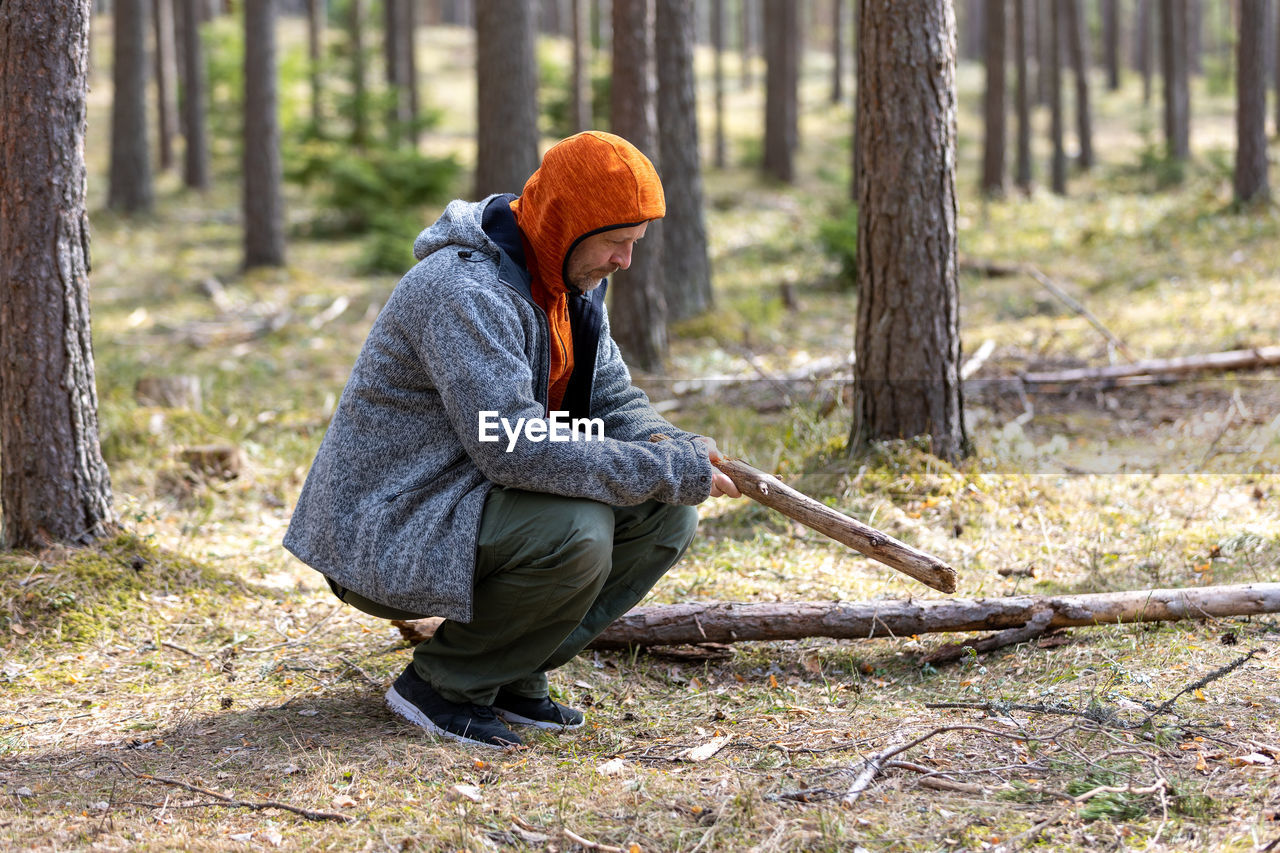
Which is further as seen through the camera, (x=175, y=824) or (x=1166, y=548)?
(x=1166, y=548)

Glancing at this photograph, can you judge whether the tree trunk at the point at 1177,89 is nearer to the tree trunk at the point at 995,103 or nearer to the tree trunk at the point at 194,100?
the tree trunk at the point at 995,103

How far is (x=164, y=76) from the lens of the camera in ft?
66.7

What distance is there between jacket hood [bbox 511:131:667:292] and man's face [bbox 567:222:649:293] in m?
0.03

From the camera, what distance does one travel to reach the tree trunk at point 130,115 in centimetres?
1597

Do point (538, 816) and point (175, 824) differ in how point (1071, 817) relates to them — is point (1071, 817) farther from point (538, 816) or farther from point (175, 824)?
point (175, 824)

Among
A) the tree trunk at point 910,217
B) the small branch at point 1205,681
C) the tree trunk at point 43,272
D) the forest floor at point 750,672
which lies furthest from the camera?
the tree trunk at point 910,217

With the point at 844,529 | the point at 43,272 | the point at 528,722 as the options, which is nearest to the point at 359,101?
the point at 43,272

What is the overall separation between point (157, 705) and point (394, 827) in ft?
4.56

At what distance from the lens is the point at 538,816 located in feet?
9.04

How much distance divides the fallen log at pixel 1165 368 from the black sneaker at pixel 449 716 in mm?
5229

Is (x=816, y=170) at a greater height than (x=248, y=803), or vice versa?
(x=816, y=170)

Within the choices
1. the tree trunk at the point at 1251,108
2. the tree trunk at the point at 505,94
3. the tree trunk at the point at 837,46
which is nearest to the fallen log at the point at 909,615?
the tree trunk at the point at 505,94

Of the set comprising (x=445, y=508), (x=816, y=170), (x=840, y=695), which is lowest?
(x=840, y=695)

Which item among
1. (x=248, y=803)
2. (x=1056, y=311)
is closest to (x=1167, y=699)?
(x=248, y=803)
